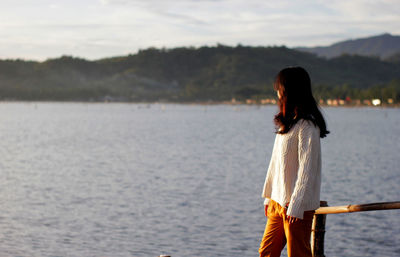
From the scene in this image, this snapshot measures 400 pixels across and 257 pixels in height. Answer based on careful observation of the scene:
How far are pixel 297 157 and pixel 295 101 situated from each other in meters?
0.54

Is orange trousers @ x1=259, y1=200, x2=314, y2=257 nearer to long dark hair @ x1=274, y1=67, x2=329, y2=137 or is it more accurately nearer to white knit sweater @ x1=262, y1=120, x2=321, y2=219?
white knit sweater @ x1=262, y1=120, x2=321, y2=219

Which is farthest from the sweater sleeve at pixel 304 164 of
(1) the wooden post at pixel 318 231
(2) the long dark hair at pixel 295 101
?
(1) the wooden post at pixel 318 231

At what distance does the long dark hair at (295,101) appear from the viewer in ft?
17.3

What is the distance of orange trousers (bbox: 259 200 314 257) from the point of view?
5359 millimetres

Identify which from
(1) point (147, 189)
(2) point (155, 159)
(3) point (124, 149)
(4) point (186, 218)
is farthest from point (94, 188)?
(3) point (124, 149)

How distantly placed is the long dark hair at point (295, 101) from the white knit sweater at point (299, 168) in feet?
0.23

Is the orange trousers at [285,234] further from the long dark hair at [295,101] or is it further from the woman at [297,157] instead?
the long dark hair at [295,101]

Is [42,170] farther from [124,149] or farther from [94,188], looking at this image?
[124,149]

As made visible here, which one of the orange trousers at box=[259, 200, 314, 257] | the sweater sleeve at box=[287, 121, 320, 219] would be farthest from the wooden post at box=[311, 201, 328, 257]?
the sweater sleeve at box=[287, 121, 320, 219]

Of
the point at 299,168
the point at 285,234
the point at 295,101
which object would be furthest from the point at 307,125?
the point at 285,234

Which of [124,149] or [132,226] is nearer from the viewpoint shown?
[132,226]

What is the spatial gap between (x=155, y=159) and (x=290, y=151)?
48432mm

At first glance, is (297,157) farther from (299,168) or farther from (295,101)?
(295,101)

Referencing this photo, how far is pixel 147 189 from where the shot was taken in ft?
108
